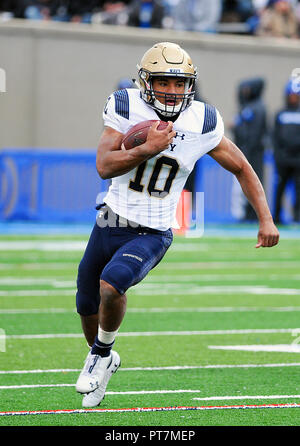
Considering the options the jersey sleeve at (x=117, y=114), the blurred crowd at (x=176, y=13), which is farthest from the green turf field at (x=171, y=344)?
the blurred crowd at (x=176, y=13)

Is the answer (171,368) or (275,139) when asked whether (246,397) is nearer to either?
(171,368)

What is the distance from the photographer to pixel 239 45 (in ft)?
64.4

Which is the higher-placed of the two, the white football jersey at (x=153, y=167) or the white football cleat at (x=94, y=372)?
the white football jersey at (x=153, y=167)

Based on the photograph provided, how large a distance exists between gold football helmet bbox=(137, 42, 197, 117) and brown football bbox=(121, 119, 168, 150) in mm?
198

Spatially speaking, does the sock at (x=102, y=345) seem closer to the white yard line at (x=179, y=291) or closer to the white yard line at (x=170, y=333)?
the white yard line at (x=170, y=333)

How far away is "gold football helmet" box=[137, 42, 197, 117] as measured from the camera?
5.34m

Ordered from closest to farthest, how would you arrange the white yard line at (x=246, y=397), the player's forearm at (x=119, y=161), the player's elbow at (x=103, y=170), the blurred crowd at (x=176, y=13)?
1. the player's forearm at (x=119, y=161)
2. the player's elbow at (x=103, y=170)
3. the white yard line at (x=246, y=397)
4. the blurred crowd at (x=176, y=13)

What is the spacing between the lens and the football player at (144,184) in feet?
17.0

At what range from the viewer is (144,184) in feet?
17.8

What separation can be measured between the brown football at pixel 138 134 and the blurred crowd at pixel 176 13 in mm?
12831

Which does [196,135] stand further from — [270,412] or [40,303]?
[40,303]

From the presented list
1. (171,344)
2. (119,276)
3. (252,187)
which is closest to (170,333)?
(171,344)
